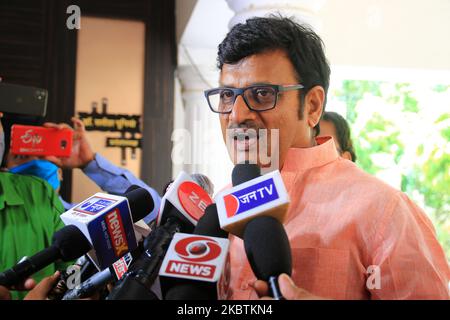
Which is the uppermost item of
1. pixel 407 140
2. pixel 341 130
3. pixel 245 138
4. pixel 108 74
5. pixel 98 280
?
pixel 108 74

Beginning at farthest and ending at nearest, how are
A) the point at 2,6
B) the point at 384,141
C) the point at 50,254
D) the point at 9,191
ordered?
1. the point at 384,141
2. the point at 2,6
3. the point at 9,191
4. the point at 50,254

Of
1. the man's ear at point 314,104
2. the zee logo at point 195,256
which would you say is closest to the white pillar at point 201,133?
the man's ear at point 314,104

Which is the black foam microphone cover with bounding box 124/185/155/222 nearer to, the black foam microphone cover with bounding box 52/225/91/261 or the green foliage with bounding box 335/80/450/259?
the black foam microphone cover with bounding box 52/225/91/261

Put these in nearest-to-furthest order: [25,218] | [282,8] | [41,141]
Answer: [25,218] → [41,141] → [282,8]

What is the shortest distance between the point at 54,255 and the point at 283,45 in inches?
18.1

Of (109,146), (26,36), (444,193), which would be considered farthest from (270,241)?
(444,193)

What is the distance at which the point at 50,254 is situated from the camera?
28.0 inches

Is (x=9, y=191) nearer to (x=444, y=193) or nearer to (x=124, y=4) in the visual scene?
(x=124, y=4)

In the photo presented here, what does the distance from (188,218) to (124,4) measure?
8.98 ft

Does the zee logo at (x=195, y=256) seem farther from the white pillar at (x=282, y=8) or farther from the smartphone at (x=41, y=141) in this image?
the white pillar at (x=282, y=8)

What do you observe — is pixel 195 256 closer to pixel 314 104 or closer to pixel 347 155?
pixel 314 104

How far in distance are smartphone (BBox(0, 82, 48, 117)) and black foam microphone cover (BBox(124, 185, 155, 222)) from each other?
2.59 feet

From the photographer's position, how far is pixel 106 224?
2.36 feet

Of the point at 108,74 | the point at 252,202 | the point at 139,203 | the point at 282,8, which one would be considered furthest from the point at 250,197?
the point at 108,74
